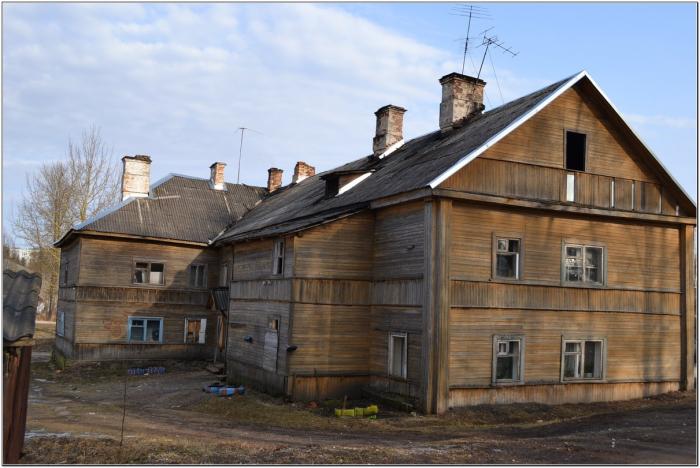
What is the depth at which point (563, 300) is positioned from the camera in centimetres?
1939

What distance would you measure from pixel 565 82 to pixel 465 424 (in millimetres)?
10311

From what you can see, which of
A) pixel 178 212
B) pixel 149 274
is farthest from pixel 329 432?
pixel 178 212

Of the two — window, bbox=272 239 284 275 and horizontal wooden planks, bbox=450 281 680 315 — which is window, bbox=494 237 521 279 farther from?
window, bbox=272 239 284 275

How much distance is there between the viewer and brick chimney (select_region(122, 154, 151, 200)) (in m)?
32.0

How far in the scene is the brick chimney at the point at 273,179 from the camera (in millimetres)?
38188

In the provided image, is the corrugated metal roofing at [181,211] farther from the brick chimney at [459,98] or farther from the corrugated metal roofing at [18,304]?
the corrugated metal roofing at [18,304]

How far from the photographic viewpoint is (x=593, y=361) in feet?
65.2

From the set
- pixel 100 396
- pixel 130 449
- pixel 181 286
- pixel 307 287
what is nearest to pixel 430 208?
pixel 307 287

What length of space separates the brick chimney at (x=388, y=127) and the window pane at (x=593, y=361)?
11734 millimetres

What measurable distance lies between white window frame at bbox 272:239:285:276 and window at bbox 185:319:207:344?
10.5 m

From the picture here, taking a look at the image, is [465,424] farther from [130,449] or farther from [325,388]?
[130,449]

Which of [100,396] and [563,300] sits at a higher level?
[563,300]

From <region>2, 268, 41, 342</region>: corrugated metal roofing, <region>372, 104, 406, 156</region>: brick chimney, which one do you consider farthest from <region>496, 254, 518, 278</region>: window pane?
<region>2, 268, 41, 342</region>: corrugated metal roofing

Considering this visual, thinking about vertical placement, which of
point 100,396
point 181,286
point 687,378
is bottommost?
point 100,396
